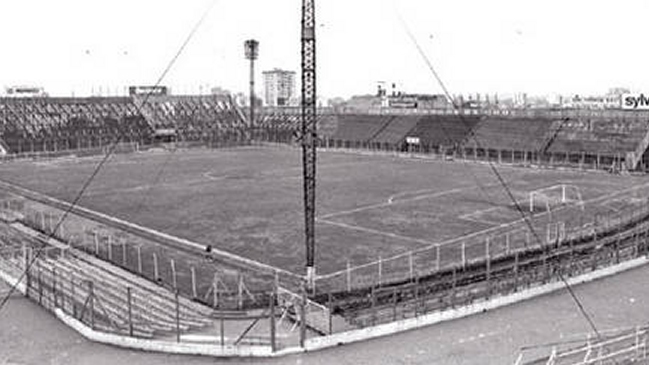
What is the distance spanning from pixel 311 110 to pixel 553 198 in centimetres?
2624

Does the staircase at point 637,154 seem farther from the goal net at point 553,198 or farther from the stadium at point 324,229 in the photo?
the goal net at point 553,198

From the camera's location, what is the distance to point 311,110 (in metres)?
32.5

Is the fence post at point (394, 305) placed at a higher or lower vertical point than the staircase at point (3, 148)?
lower

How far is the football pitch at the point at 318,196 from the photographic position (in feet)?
129

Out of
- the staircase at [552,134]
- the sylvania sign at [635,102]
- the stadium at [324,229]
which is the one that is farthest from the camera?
the staircase at [552,134]

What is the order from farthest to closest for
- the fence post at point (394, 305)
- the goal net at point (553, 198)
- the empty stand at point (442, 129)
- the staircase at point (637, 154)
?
the empty stand at point (442, 129) < the staircase at point (637, 154) < the goal net at point (553, 198) < the fence post at point (394, 305)

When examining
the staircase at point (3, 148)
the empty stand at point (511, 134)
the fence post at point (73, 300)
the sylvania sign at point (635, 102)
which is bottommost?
the fence post at point (73, 300)

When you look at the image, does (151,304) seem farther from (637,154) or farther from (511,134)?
(511,134)

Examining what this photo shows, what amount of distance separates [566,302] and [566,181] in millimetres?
36788

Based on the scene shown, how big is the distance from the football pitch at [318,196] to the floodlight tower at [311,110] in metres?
3.08

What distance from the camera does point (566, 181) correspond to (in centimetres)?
6181

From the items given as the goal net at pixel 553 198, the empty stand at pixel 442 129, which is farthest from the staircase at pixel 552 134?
the goal net at pixel 553 198

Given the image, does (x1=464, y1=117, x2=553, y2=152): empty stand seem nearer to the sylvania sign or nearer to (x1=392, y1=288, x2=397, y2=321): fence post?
the sylvania sign

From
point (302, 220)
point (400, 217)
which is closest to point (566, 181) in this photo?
point (400, 217)
